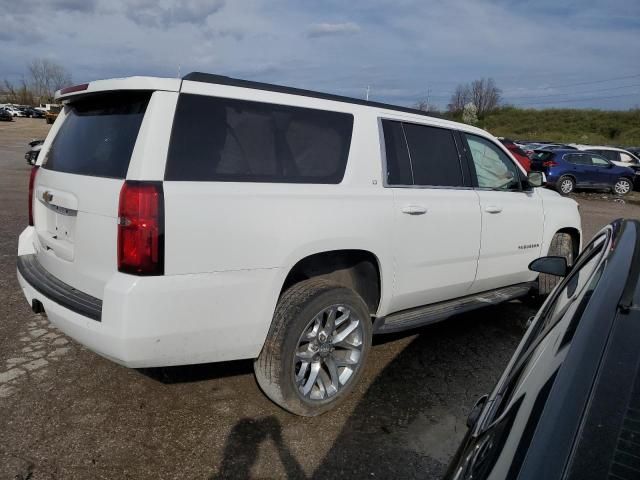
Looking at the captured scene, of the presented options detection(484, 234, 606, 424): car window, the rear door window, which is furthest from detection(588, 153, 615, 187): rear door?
detection(484, 234, 606, 424): car window

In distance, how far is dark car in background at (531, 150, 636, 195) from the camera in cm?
1844

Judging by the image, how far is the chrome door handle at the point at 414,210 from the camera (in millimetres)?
3463

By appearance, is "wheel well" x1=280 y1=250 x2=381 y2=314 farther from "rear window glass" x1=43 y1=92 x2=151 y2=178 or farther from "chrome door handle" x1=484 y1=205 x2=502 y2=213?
"chrome door handle" x1=484 y1=205 x2=502 y2=213

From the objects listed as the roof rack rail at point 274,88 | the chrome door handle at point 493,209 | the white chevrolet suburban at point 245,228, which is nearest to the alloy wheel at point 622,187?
the chrome door handle at point 493,209

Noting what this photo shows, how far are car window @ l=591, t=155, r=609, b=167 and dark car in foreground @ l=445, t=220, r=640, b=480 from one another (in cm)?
2021

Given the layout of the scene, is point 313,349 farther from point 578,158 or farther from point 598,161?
point 598,161

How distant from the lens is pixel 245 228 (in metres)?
2.64

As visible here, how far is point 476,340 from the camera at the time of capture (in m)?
4.49

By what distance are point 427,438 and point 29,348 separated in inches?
120

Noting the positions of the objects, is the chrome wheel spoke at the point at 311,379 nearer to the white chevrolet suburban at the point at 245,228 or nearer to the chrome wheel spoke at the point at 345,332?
the white chevrolet suburban at the point at 245,228

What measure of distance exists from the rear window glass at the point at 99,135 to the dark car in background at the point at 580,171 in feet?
58.8

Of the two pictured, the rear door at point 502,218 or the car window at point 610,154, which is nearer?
the rear door at point 502,218

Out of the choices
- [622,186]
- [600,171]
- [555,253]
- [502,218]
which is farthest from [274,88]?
[622,186]

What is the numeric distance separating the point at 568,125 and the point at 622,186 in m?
49.6
